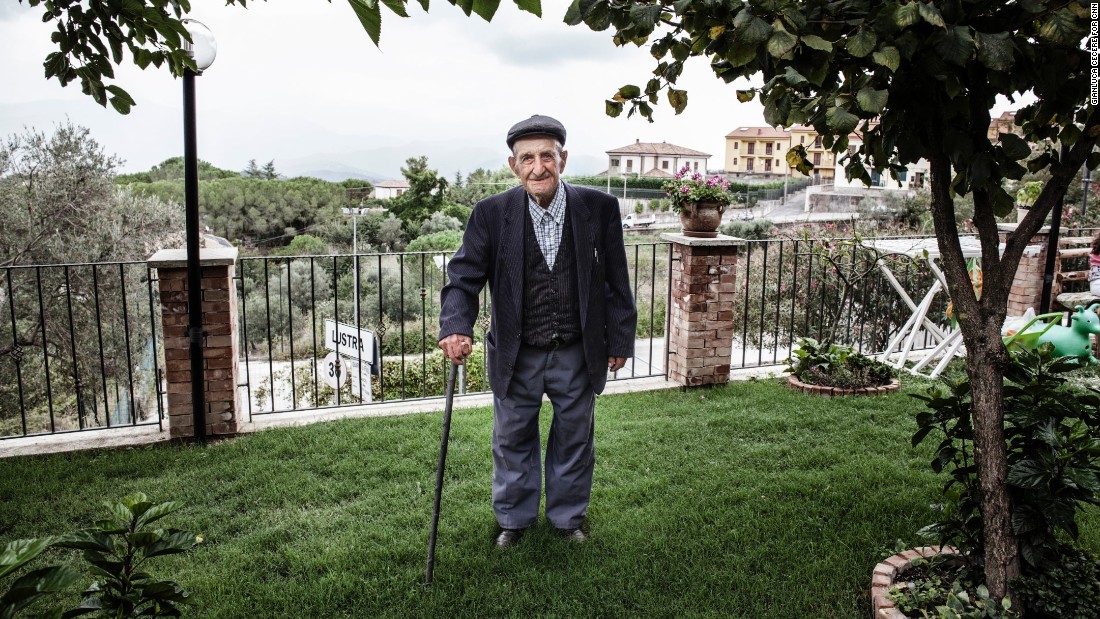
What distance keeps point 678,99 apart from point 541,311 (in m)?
1.13

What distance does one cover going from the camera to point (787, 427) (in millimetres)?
4648

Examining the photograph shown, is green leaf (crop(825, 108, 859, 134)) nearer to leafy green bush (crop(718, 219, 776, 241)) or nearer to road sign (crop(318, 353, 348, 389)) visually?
road sign (crop(318, 353, 348, 389))

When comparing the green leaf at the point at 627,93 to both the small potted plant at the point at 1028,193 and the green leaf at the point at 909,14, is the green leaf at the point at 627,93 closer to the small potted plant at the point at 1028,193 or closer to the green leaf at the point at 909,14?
the green leaf at the point at 909,14

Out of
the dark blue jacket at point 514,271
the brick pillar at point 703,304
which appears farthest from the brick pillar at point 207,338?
the brick pillar at point 703,304

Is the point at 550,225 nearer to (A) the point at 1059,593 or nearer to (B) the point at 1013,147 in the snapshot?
(B) the point at 1013,147

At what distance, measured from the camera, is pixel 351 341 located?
5.09 metres

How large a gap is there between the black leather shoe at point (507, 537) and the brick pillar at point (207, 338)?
2222 millimetres

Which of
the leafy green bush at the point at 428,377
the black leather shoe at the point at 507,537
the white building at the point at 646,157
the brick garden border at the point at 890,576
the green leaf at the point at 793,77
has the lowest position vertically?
the leafy green bush at the point at 428,377

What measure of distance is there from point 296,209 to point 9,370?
16.5 m

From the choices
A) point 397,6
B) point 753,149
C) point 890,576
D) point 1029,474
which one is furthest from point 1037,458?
point 753,149

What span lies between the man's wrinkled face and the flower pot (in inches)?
105

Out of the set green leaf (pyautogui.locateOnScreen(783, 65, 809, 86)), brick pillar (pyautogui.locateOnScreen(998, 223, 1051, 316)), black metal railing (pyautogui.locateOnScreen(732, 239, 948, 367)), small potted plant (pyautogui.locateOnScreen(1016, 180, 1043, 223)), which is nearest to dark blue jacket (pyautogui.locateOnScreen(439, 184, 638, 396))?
green leaf (pyautogui.locateOnScreen(783, 65, 809, 86))

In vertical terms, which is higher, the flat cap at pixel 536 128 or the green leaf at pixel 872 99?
the flat cap at pixel 536 128

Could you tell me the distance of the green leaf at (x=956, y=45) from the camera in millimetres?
1602
